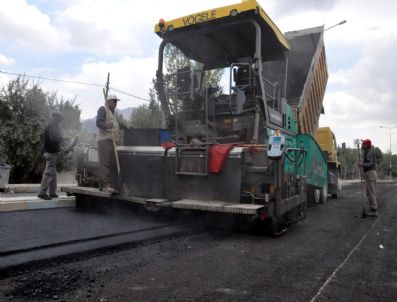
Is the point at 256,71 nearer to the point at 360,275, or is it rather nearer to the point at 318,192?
the point at 360,275

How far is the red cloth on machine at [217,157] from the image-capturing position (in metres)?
4.70

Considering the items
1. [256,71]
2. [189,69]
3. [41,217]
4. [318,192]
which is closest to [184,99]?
[189,69]

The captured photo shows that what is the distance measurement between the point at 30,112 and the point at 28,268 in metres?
9.62

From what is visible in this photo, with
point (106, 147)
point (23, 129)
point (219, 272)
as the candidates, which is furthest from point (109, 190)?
point (23, 129)

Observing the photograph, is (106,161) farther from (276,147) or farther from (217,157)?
(276,147)

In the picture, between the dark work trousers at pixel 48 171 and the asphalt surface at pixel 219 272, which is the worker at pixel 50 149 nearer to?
the dark work trousers at pixel 48 171

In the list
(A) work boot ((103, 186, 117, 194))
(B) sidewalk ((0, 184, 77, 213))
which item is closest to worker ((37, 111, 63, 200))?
(B) sidewalk ((0, 184, 77, 213))

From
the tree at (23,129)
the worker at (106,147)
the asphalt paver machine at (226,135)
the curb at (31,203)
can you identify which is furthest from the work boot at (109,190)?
the tree at (23,129)

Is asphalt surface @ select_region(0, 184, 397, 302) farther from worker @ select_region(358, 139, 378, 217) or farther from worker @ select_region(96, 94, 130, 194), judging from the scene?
worker @ select_region(358, 139, 378, 217)

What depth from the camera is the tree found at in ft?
36.9

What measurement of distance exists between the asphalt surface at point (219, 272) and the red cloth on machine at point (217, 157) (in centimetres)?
80

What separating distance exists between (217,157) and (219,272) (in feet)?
5.86

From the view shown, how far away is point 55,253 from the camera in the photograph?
3.46 meters

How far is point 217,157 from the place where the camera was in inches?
187
